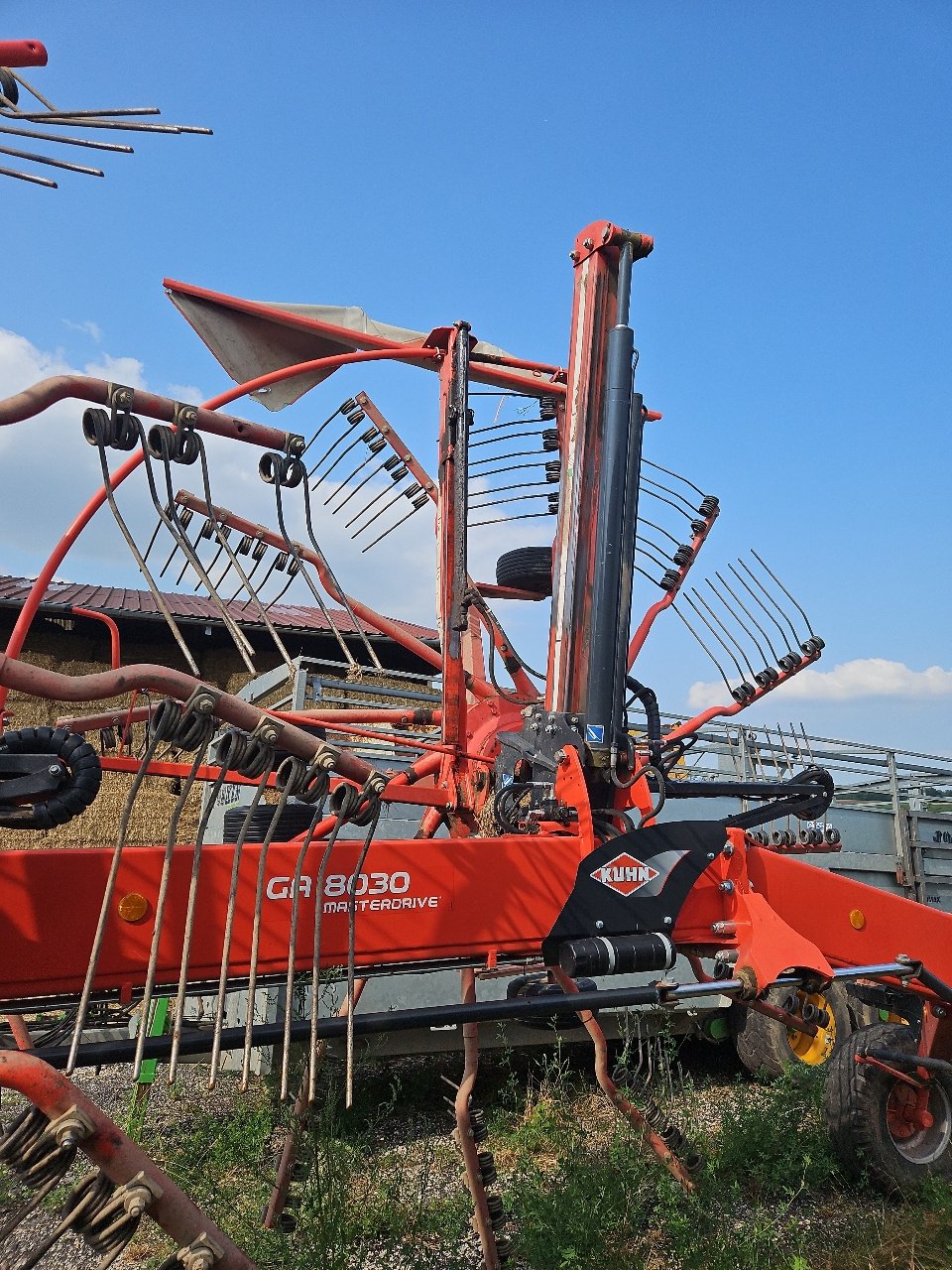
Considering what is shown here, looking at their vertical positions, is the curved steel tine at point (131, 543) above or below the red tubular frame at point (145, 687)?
above

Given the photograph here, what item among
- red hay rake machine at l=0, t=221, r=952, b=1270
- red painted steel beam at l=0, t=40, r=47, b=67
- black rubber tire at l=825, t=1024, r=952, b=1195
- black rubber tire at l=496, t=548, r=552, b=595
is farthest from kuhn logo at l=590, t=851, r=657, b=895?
black rubber tire at l=496, t=548, r=552, b=595

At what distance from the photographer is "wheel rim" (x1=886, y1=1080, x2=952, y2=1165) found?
4.21 m

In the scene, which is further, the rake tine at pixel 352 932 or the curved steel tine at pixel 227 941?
the rake tine at pixel 352 932

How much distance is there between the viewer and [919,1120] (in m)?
4.29

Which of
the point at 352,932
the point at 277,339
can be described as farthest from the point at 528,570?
the point at 352,932

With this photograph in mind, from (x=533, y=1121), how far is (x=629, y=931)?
2807 millimetres

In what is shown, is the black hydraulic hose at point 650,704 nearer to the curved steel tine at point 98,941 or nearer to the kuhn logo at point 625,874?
the kuhn logo at point 625,874

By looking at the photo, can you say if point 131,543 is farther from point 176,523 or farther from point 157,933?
point 157,933

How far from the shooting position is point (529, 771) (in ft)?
13.1

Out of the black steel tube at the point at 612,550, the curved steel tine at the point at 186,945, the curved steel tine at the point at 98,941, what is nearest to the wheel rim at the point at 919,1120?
the black steel tube at the point at 612,550

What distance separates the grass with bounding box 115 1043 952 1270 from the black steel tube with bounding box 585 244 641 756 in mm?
1845

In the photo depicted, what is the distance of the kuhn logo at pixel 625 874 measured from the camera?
3330 millimetres

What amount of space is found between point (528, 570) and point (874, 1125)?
388 cm

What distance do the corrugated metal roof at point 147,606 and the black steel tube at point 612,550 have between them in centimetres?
905
